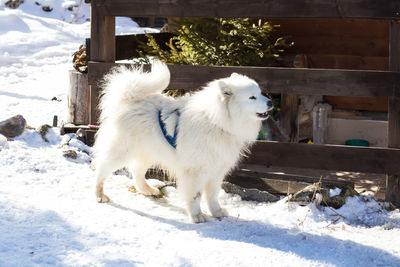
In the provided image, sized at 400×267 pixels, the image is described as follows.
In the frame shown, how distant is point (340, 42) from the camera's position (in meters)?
7.98

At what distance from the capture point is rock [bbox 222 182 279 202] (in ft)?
17.4

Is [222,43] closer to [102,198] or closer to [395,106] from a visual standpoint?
[395,106]

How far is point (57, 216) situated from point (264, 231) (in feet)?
6.14

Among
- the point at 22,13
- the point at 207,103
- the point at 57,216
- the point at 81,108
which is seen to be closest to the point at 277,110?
the point at 81,108

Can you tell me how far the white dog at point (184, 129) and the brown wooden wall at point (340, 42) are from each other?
12.2ft

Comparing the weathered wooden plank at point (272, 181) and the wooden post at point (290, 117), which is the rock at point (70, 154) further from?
the wooden post at point (290, 117)

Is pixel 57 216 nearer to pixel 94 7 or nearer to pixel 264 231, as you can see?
pixel 264 231

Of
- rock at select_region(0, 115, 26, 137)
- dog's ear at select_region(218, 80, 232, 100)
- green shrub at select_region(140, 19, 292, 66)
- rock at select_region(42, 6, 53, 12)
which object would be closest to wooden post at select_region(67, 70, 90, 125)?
rock at select_region(0, 115, 26, 137)

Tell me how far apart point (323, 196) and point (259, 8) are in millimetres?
2123

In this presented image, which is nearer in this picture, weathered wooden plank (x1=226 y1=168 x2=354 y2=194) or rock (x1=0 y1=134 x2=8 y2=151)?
weathered wooden plank (x1=226 y1=168 x2=354 y2=194)

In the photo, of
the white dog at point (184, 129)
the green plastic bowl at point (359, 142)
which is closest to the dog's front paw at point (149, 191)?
the white dog at point (184, 129)

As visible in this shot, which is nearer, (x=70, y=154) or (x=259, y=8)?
(x=259, y=8)

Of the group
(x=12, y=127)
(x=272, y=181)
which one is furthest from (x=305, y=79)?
(x=12, y=127)

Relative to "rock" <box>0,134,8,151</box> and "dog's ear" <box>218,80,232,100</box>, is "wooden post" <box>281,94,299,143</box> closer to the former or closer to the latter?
"dog's ear" <box>218,80,232,100</box>
